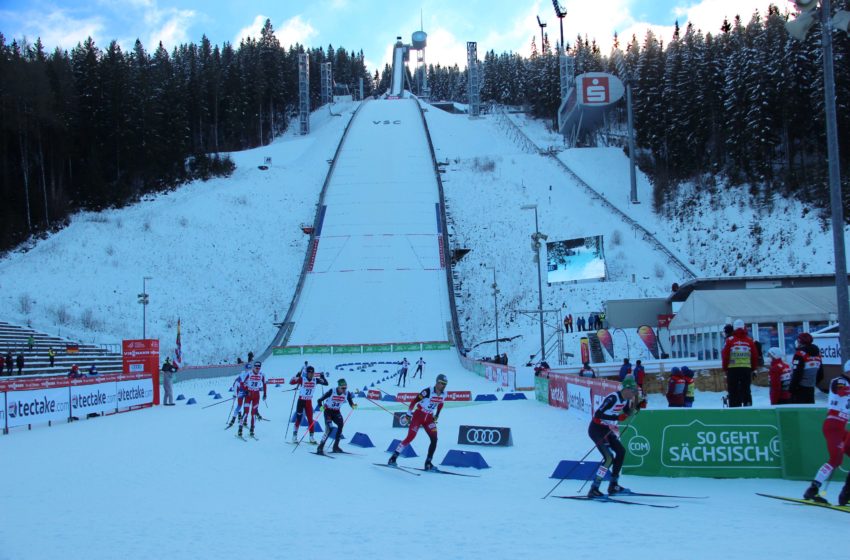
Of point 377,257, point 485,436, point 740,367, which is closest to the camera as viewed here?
point 740,367

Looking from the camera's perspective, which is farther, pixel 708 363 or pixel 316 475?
pixel 708 363

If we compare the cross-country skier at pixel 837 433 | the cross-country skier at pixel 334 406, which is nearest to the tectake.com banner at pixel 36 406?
the cross-country skier at pixel 334 406

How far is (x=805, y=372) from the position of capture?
38.7 ft

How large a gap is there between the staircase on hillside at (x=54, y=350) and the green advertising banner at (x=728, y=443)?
30.4m

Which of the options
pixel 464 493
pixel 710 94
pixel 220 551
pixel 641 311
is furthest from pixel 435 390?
pixel 710 94

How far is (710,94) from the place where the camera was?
5569 centimetres

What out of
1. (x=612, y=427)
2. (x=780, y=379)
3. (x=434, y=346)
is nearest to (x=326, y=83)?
(x=434, y=346)

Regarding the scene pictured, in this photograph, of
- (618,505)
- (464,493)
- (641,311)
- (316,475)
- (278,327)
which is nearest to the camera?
(618,505)

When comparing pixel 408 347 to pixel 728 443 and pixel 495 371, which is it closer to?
pixel 495 371

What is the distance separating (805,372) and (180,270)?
44.7 meters

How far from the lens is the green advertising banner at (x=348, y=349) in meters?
40.5

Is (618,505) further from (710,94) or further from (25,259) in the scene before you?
(710,94)

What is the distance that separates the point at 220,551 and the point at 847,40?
5217 centimetres

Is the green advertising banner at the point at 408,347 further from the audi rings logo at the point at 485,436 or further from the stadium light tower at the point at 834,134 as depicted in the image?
the stadium light tower at the point at 834,134
